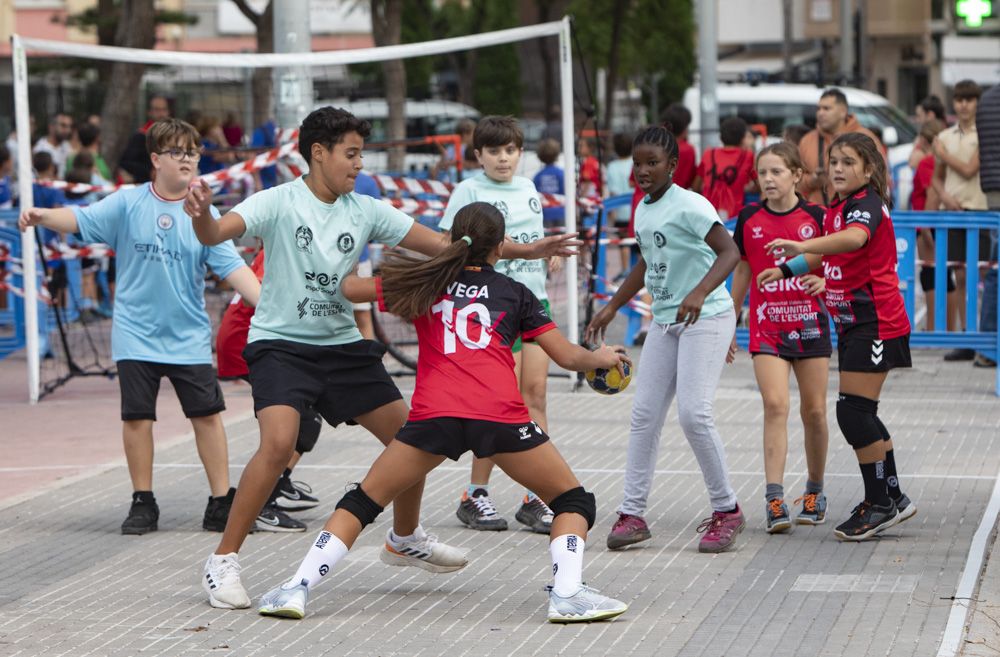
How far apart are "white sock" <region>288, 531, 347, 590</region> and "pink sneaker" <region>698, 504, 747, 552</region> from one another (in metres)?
1.82

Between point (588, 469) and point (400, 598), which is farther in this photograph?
point (588, 469)

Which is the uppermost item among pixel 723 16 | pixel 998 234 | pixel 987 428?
pixel 723 16

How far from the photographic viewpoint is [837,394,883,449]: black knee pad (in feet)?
24.1

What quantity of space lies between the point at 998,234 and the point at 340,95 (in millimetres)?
19183

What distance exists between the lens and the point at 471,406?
6.03m

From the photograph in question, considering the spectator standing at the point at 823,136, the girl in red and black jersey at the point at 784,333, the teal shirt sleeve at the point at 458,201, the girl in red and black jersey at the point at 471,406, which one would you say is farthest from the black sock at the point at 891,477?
the spectator standing at the point at 823,136

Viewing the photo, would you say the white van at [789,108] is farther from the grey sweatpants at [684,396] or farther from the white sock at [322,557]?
the white sock at [322,557]

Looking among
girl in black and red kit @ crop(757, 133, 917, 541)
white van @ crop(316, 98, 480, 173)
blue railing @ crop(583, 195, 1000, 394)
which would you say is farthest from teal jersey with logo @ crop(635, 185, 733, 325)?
white van @ crop(316, 98, 480, 173)

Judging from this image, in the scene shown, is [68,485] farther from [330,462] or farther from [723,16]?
[723,16]

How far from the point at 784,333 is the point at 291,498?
247 cm

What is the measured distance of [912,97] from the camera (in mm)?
61156

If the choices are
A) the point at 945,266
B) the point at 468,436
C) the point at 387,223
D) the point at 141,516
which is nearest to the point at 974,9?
the point at 945,266

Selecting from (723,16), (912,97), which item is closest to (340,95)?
(723,16)

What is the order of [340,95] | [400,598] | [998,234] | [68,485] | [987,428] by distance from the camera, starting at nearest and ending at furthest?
[400,598]
[68,485]
[987,428]
[998,234]
[340,95]
